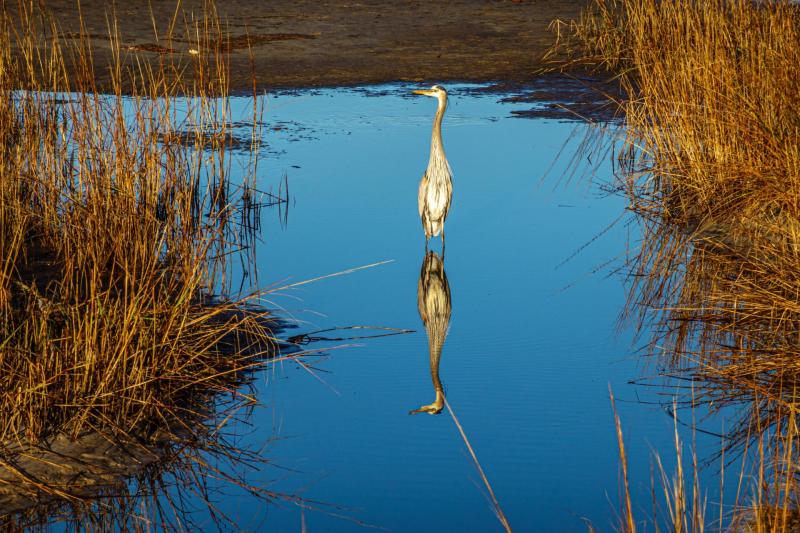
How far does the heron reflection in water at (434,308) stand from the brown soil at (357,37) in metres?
5.55

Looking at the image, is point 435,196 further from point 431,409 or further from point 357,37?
point 357,37

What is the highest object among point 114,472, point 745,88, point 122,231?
point 745,88

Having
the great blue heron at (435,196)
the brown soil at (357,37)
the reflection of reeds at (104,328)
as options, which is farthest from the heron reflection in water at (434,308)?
the brown soil at (357,37)

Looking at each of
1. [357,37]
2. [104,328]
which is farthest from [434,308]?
[357,37]

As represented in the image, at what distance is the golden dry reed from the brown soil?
16.8 ft

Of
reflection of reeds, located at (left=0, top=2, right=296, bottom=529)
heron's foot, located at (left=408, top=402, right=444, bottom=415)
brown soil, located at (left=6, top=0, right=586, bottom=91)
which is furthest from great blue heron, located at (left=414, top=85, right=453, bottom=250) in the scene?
brown soil, located at (left=6, top=0, right=586, bottom=91)

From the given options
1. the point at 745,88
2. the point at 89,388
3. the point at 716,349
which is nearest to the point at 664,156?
the point at 745,88

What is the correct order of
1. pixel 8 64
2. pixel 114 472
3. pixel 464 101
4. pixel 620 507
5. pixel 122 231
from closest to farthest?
pixel 620 507, pixel 114 472, pixel 122 231, pixel 8 64, pixel 464 101

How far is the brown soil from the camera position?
532 inches

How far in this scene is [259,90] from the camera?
40.5 ft

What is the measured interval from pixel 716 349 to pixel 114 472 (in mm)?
2868

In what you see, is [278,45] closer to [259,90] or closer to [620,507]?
[259,90]

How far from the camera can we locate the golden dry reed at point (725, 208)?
4.85 m

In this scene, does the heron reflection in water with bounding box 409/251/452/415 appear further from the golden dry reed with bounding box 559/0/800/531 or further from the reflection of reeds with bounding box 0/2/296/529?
the golden dry reed with bounding box 559/0/800/531
